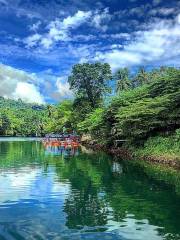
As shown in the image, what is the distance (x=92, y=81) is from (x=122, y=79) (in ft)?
57.3

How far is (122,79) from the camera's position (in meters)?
121

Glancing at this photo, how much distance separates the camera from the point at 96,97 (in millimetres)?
106688

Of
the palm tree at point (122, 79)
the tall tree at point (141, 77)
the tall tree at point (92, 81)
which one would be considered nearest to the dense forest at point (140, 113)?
the tall tree at point (92, 81)

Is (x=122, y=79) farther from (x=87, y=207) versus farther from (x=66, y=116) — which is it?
(x=87, y=207)

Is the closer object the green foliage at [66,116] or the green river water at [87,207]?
the green river water at [87,207]

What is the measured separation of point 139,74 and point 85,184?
10111 cm

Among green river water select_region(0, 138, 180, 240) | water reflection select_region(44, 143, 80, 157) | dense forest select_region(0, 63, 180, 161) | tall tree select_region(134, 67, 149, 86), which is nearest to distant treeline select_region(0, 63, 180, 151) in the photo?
dense forest select_region(0, 63, 180, 161)

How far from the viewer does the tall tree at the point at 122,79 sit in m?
120

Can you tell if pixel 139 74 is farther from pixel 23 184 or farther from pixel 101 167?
pixel 23 184

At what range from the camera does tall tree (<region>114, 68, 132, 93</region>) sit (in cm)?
11962

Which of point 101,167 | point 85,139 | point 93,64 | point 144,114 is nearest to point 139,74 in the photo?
point 93,64

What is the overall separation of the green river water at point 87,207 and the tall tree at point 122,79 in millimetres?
84750

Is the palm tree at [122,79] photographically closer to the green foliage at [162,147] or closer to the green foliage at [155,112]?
the green foliage at [155,112]

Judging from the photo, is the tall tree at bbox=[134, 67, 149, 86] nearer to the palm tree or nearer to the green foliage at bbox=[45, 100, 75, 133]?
the palm tree
